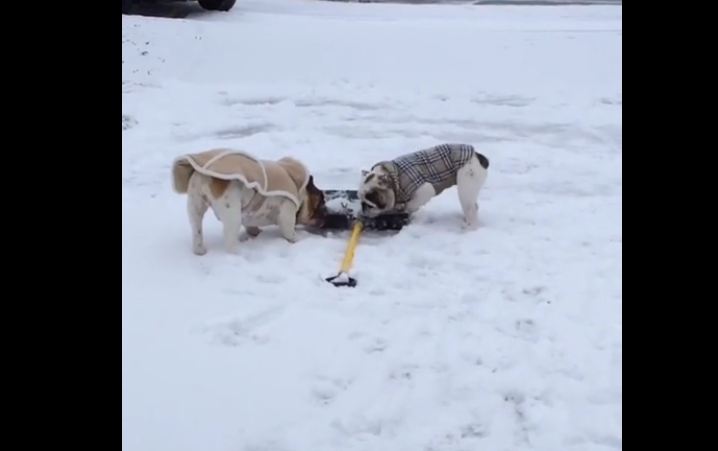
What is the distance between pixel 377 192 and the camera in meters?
4.84

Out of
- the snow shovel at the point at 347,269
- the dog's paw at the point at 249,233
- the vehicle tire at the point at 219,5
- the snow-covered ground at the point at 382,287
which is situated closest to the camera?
the snow-covered ground at the point at 382,287

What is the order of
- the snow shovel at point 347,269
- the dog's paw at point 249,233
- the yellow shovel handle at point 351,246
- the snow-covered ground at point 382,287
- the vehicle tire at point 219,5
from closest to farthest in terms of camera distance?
the snow-covered ground at point 382,287, the snow shovel at point 347,269, the yellow shovel handle at point 351,246, the dog's paw at point 249,233, the vehicle tire at point 219,5

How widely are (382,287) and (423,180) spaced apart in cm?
89

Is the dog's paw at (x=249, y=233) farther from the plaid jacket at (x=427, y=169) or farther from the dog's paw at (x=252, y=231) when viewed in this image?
the plaid jacket at (x=427, y=169)

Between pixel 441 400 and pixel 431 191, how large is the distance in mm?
1842

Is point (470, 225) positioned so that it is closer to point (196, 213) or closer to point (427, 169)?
point (427, 169)

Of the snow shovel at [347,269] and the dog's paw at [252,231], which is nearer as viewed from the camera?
the snow shovel at [347,269]

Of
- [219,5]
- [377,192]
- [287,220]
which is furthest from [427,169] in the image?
[219,5]

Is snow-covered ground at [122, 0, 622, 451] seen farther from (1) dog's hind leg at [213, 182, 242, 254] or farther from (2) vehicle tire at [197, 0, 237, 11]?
(2) vehicle tire at [197, 0, 237, 11]

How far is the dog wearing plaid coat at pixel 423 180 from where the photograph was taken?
4836 mm

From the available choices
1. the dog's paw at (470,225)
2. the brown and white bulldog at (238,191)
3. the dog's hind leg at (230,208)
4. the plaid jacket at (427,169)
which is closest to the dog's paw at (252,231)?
the brown and white bulldog at (238,191)

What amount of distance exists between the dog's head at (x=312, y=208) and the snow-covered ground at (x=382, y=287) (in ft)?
0.28

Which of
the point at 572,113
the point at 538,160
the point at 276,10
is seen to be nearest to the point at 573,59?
the point at 572,113
